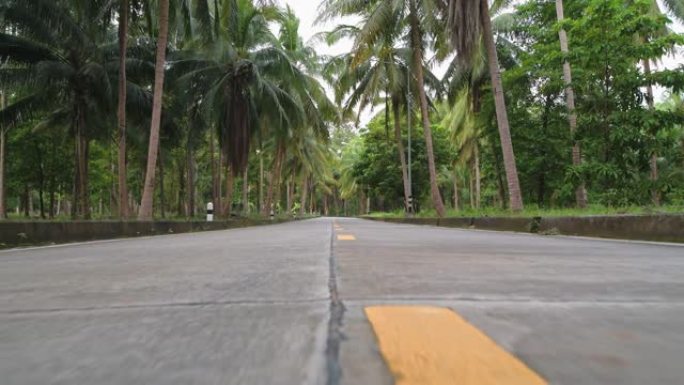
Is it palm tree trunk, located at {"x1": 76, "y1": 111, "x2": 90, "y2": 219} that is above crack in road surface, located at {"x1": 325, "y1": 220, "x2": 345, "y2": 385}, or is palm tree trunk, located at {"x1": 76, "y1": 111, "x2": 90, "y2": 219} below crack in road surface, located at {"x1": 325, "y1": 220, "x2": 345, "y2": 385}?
above

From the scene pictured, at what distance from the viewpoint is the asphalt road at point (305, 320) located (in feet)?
4.21

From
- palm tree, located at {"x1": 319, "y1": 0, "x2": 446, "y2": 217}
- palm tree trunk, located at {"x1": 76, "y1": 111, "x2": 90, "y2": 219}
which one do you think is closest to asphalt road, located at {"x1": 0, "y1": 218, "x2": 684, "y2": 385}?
palm tree trunk, located at {"x1": 76, "y1": 111, "x2": 90, "y2": 219}

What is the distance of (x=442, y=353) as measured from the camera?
1.38 meters

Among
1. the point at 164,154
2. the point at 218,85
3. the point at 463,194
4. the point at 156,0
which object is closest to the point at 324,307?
the point at 156,0

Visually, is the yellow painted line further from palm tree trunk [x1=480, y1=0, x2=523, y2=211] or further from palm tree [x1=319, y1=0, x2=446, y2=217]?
palm tree [x1=319, y1=0, x2=446, y2=217]

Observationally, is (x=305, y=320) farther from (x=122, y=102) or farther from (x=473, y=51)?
(x=122, y=102)

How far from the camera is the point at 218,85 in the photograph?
20250 millimetres

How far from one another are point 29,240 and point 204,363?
24.0ft

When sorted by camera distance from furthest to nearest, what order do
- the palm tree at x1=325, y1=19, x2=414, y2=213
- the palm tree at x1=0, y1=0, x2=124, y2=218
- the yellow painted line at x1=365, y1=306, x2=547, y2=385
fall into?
the palm tree at x1=325, y1=19, x2=414, y2=213, the palm tree at x1=0, y1=0, x2=124, y2=218, the yellow painted line at x1=365, y1=306, x2=547, y2=385

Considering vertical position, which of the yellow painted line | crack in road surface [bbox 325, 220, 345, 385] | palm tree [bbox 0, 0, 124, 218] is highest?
palm tree [bbox 0, 0, 124, 218]

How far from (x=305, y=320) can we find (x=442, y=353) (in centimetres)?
59

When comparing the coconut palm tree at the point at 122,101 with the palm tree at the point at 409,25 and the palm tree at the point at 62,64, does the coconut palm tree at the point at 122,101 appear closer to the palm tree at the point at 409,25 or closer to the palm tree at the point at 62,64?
the palm tree at the point at 62,64

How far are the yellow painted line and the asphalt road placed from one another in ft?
0.16

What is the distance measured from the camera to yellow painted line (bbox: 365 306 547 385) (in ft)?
3.89
